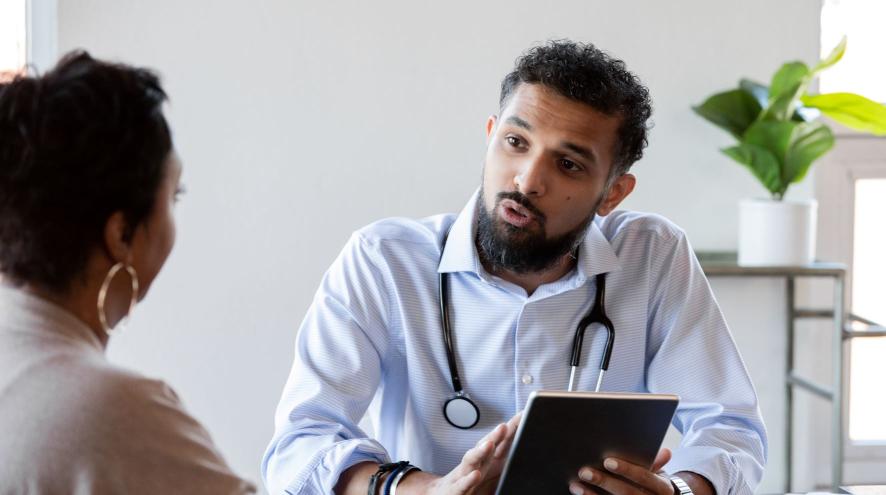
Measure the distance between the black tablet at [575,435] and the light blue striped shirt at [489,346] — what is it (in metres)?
0.32

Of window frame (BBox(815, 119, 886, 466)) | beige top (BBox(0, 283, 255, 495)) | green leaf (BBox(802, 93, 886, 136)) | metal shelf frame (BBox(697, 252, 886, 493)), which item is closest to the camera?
beige top (BBox(0, 283, 255, 495))

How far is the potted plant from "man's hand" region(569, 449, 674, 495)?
5.38 feet

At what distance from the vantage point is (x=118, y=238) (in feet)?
3.40

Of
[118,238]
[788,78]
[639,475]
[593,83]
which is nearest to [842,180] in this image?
[788,78]

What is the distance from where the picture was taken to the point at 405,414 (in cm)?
191

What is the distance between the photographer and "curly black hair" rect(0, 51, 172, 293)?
3.21 feet

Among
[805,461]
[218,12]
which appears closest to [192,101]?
[218,12]

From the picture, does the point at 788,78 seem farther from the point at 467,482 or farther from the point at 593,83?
the point at 467,482

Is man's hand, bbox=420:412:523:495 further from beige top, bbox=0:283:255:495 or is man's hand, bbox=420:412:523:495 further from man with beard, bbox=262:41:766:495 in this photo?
beige top, bbox=0:283:255:495

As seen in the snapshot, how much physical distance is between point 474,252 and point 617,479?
52 cm

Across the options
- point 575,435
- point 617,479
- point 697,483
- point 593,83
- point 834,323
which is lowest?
point 834,323

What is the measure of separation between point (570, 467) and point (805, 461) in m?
2.18

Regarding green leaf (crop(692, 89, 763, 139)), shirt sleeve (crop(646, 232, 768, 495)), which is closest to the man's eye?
shirt sleeve (crop(646, 232, 768, 495))

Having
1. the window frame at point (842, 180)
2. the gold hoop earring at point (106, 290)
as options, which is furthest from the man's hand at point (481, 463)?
the window frame at point (842, 180)
